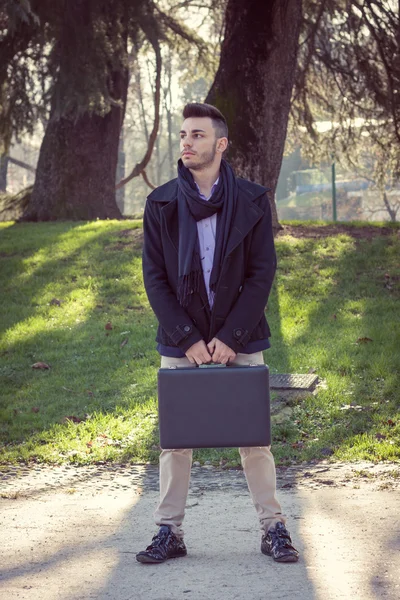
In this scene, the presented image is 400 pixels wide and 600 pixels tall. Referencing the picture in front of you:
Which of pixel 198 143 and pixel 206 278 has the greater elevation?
pixel 198 143

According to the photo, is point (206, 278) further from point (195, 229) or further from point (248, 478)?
point (248, 478)

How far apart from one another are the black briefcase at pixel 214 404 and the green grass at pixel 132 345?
2592mm

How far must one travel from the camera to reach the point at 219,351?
4.33 m

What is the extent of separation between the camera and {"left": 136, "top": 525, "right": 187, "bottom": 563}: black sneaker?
4426 mm

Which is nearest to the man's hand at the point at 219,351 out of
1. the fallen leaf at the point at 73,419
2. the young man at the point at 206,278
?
the young man at the point at 206,278

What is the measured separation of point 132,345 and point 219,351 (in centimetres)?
571

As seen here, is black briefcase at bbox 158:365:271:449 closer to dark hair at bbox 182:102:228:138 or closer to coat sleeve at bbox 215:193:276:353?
coat sleeve at bbox 215:193:276:353

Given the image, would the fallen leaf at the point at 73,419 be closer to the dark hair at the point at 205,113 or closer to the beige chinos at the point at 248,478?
the beige chinos at the point at 248,478

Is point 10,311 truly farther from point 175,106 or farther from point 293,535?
point 175,106

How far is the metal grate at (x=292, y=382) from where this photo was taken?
8.16 meters

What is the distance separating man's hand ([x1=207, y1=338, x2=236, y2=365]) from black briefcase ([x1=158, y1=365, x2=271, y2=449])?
0.27ft

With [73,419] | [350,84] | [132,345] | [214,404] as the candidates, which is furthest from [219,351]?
[350,84]

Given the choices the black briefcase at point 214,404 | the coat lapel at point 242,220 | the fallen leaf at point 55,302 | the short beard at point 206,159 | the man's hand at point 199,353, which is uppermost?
the short beard at point 206,159

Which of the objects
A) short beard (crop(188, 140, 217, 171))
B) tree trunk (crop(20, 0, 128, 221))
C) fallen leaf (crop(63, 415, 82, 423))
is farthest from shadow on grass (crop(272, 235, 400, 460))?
tree trunk (crop(20, 0, 128, 221))
